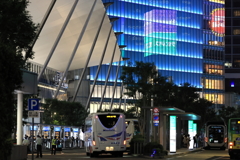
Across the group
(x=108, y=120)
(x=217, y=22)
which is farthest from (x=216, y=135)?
(x=217, y=22)

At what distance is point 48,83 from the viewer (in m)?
81.1

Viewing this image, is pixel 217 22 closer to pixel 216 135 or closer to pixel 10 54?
pixel 216 135

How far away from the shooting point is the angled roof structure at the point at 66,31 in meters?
56.0

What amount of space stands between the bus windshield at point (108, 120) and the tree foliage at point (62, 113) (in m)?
31.4

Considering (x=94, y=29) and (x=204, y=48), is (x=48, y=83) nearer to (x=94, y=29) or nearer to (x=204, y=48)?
(x=94, y=29)

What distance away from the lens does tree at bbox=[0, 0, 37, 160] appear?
53.5ft

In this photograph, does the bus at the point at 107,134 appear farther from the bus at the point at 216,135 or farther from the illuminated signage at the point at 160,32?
the illuminated signage at the point at 160,32

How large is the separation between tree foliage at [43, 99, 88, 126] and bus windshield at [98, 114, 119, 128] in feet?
103

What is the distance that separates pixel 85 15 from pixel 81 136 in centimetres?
1707

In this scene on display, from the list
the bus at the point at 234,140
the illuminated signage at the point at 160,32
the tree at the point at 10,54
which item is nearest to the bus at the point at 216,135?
the bus at the point at 234,140

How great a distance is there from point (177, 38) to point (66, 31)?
6531 cm

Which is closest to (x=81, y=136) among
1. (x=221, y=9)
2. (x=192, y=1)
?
(x=192, y=1)

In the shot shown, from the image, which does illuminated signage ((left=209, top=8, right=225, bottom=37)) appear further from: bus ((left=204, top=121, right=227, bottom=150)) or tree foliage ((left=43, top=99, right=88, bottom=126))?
bus ((left=204, top=121, right=227, bottom=150))

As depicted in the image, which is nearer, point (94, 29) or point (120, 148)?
point (120, 148)
